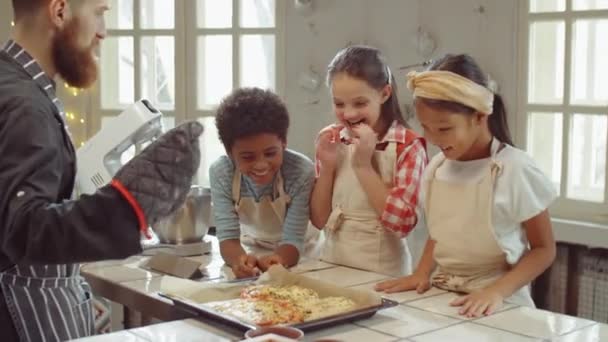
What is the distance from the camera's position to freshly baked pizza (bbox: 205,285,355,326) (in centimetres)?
148

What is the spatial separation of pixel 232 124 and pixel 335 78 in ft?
0.97

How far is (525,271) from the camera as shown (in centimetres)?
171

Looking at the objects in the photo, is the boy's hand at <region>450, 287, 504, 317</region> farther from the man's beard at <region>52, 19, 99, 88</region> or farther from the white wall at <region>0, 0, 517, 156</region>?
the white wall at <region>0, 0, 517, 156</region>

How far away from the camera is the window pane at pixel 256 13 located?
3.60 meters

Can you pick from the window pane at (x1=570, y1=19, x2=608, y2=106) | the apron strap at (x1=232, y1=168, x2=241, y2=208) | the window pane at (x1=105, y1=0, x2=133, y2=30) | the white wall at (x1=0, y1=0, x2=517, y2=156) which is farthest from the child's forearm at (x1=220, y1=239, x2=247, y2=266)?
the window pane at (x1=105, y1=0, x2=133, y2=30)

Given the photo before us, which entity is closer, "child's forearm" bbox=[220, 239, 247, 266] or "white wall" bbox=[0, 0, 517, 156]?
"child's forearm" bbox=[220, 239, 247, 266]

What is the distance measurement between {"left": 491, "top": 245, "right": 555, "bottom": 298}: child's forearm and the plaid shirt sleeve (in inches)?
12.5

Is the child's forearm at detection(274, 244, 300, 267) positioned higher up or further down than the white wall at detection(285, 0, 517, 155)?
further down

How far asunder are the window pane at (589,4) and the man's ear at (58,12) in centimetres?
203

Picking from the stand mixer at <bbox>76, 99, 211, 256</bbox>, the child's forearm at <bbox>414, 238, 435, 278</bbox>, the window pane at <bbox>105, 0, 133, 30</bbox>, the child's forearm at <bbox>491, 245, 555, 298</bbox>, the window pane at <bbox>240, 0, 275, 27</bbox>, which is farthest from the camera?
the window pane at <bbox>105, 0, 133, 30</bbox>

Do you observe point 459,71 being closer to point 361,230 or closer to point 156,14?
point 361,230

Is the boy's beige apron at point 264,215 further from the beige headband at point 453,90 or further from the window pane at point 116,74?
the window pane at point 116,74

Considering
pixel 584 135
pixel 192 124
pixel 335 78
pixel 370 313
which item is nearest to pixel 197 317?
pixel 370 313

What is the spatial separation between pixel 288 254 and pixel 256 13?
188 centimetres
